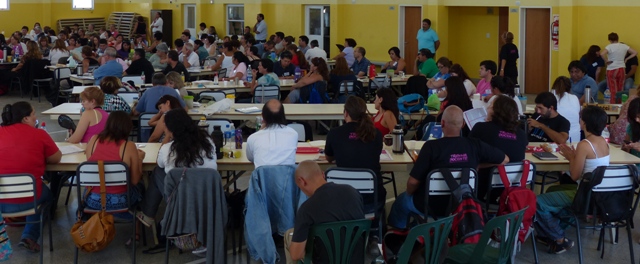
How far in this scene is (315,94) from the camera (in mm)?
11203

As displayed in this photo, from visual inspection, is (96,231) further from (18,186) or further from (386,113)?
(386,113)

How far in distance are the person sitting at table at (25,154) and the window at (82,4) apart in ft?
63.3

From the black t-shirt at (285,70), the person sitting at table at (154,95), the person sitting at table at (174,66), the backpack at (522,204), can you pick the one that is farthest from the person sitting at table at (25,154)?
the black t-shirt at (285,70)

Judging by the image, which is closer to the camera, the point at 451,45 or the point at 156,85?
the point at 156,85

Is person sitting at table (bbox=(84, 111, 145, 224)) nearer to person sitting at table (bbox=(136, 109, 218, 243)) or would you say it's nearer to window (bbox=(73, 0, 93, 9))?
person sitting at table (bbox=(136, 109, 218, 243))

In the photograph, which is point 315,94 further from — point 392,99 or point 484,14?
point 484,14

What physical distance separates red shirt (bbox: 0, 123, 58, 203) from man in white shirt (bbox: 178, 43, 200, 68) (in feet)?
25.9

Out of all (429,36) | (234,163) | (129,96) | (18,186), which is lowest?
(18,186)

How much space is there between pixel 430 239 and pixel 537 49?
37.7 feet

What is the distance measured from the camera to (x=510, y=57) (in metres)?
14.8

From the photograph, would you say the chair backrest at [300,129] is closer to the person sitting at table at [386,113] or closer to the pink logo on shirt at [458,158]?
the person sitting at table at [386,113]

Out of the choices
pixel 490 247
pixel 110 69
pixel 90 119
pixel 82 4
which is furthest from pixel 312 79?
pixel 82 4

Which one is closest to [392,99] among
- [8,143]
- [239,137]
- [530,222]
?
[239,137]

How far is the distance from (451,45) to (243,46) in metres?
4.26
